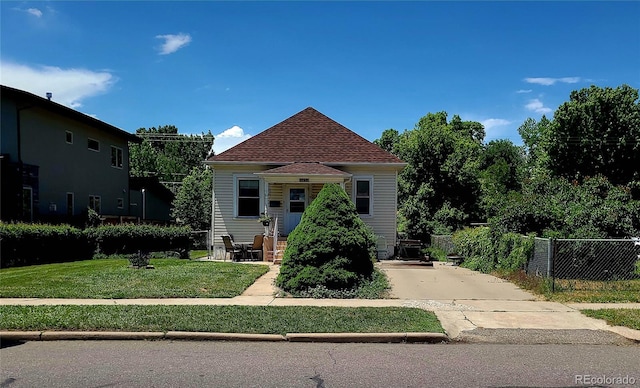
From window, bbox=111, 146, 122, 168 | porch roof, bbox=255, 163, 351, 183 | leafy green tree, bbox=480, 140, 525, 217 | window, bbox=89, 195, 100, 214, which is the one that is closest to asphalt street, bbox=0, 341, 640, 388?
porch roof, bbox=255, 163, 351, 183

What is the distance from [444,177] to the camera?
3347 cm

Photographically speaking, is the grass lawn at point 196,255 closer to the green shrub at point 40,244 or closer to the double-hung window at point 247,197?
the double-hung window at point 247,197

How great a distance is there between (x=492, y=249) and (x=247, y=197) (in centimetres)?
1035

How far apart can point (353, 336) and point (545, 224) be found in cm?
1050

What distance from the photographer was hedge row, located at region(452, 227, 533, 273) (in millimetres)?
14109

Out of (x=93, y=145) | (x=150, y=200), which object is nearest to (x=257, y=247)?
(x=93, y=145)

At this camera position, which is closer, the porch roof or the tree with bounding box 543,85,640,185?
the porch roof

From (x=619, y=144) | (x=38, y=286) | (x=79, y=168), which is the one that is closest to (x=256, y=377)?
(x=38, y=286)

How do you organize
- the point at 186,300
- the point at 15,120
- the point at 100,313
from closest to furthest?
the point at 100,313
the point at 186,300
the point at 15,120

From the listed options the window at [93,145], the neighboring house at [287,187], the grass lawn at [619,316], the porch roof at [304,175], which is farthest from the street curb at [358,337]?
the window at [93,145]

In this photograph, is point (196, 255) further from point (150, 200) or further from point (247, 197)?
point (150, 200)

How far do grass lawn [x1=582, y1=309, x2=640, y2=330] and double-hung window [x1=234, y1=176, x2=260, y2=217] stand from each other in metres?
14.4

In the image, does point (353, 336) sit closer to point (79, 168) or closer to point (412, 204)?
point (79, 168)

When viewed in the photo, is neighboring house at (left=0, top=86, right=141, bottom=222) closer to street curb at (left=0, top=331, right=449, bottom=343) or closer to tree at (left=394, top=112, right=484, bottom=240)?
street curb at (left=0, top=331, right=449, bottom=343)
